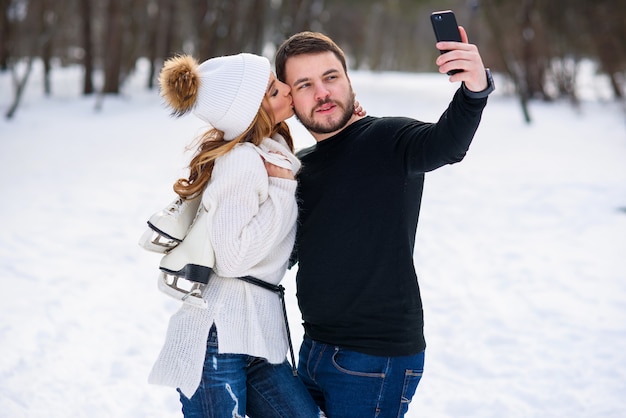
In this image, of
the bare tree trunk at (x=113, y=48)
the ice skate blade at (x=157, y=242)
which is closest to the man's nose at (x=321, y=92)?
the ice skate blade at (x=157, y=242)

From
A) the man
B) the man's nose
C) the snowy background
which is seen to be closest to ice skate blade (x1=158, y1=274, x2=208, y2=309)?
the man

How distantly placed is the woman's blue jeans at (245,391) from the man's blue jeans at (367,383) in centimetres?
9

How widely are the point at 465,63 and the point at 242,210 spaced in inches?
30.9

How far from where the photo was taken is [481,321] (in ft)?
16.8

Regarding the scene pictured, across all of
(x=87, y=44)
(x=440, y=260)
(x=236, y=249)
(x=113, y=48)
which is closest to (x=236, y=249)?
(x=236, y=249)

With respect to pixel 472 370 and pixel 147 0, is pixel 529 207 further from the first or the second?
pixel 147 0

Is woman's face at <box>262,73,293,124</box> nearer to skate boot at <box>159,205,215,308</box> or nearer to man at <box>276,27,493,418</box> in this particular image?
man at <box>276,27,493,418</box>

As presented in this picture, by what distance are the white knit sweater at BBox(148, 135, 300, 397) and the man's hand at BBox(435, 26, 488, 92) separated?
62 cm

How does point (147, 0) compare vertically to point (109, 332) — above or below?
above

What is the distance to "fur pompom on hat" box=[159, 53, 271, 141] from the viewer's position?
2104 millimetres

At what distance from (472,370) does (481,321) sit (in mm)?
790

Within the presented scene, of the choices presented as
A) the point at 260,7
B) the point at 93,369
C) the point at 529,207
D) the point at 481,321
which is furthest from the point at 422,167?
the point at 260,7

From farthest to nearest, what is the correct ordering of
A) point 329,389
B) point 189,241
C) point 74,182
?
point 74,182
point 329,389
point 189,241

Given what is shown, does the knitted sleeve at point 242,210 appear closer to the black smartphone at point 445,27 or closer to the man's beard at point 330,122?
the man's beard at point 330,122
